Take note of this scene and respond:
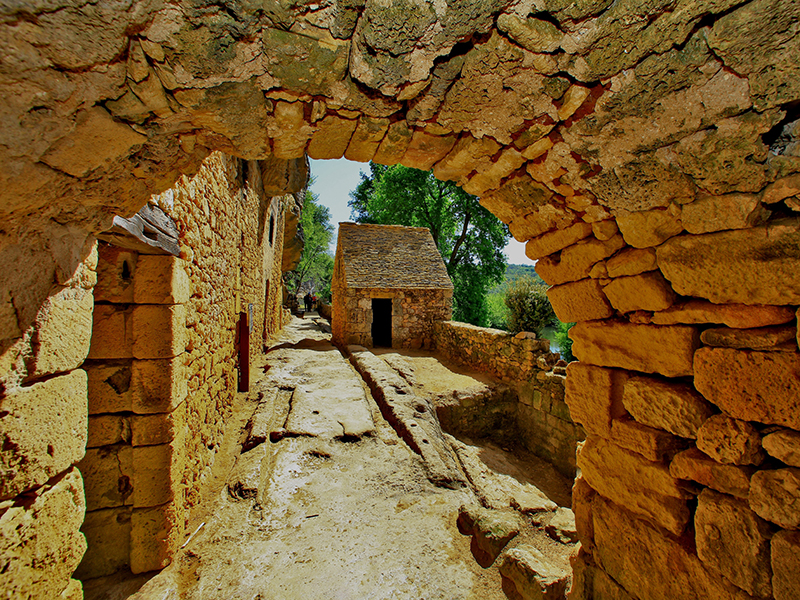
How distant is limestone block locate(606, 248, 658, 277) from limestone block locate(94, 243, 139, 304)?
3.58m

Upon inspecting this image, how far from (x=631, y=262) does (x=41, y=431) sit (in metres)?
3.28

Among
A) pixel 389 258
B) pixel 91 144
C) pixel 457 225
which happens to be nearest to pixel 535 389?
pixel 91 144

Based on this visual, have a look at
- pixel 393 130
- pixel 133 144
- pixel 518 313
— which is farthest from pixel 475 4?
pixel 518 313

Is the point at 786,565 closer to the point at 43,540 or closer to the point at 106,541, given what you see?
the point at 43,540

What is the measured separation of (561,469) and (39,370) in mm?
7496

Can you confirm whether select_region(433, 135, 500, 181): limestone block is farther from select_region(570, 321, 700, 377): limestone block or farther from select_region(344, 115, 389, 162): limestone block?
select_region(570, 321, 700, 377): limestone block

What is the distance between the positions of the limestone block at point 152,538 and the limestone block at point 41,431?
1.18 metres

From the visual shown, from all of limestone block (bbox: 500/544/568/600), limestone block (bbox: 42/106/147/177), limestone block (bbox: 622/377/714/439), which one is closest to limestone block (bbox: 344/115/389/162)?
limestone block (bbox: 42/106/147/177)

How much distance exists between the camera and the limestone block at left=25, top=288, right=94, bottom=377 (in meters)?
1.74

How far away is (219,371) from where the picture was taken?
4.90m

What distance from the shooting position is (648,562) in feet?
5.75

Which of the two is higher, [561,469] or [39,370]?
[39,370]

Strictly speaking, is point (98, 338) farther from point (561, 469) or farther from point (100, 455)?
point (561, 469)

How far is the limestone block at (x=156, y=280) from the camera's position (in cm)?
283
